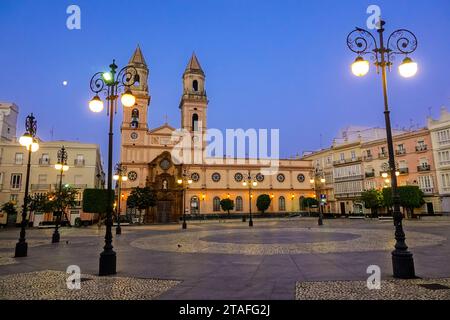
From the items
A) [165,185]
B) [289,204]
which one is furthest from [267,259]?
[289,204]

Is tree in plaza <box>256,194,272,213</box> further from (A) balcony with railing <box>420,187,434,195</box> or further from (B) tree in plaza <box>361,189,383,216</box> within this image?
(A) balcony with railing <box>420,187,434,195</box>

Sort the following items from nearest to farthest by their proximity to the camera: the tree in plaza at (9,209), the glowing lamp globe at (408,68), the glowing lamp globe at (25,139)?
the glowing lamp globe at (408,68) < the glowing lamp globe at (25,139) < the tree in plaza at (9,209)

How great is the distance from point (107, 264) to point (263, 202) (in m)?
46.3

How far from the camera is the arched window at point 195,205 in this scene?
52500mm

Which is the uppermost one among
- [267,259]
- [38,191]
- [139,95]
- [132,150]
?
[139,95]

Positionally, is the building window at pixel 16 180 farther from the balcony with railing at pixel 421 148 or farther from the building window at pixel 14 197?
the balcony with railing at pixel 421 148

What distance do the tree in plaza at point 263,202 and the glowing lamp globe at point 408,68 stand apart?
46.1 metres

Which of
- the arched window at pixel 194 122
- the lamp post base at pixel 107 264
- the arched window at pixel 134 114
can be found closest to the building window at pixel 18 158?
the arched window at pixel 134 114

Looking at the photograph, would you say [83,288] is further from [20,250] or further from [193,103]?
[193,103]

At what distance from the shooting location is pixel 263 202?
5328 cm

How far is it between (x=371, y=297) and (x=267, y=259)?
4884mm
